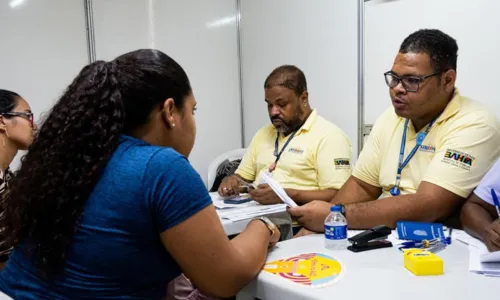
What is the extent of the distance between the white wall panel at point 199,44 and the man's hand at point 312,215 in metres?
2.22

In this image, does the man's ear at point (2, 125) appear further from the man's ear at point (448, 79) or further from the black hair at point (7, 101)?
the man's ear at point (448, 79)

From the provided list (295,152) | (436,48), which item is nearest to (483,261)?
(436,48)

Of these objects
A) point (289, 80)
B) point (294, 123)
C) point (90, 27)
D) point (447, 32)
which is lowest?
point (294, 123)

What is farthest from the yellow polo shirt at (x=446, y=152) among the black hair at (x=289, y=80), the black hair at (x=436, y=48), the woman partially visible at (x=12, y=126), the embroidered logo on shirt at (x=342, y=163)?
the woman partially visible at (x=12, y=126)

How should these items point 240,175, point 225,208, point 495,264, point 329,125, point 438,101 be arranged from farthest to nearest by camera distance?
1. point 240,175
2. point 329,125
3. point 225,208
4. point 438,101
5. point 495,264

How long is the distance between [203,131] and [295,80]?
1.36 metres

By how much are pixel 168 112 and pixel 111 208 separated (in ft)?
0.95

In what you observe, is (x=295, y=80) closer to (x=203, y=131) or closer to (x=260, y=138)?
(x=260, y=138)

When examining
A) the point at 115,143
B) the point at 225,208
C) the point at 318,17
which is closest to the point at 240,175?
the point at 225,208

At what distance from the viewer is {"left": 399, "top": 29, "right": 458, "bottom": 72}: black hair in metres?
1.80

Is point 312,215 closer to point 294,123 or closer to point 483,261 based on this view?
point 483,261

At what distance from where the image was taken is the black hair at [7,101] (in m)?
2.09

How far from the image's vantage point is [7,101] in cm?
212

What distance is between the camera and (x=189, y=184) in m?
1.00
